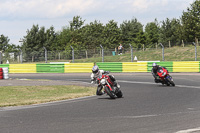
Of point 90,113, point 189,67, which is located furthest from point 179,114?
point 189,67

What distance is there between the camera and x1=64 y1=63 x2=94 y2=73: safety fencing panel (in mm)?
30812

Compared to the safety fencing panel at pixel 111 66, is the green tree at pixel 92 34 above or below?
above

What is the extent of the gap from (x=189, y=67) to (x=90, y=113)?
797 inches

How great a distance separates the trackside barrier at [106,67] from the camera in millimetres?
28125

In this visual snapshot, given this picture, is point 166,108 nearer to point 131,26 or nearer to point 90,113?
point 90,113

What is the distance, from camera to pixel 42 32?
218ft

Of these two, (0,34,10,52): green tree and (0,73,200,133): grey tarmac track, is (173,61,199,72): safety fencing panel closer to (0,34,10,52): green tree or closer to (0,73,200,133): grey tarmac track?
(0,73,200,133): grey tarmac track

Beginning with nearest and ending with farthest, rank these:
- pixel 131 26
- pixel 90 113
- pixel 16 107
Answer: pixel 90 113 → pixel 16 107 → pixel 131 26

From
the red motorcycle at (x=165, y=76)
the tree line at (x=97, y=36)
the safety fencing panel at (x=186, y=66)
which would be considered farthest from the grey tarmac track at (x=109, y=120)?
the tree line at (x=97, y=36)

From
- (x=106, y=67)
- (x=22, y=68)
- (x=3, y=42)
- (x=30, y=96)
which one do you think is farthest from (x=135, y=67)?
(x=3, y=42)

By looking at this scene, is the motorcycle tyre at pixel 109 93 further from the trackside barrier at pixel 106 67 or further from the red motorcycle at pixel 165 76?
the trackside barrier at pixel 106 67

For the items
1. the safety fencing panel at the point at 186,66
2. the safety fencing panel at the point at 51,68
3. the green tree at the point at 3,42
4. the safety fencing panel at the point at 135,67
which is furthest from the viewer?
the green tree at the point at 3,42

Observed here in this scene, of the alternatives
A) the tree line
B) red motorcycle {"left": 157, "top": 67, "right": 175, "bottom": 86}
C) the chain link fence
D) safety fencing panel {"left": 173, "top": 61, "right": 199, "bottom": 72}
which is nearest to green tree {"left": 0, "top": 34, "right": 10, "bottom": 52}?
the tree line

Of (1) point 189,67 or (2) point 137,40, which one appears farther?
(2) point 137,40
